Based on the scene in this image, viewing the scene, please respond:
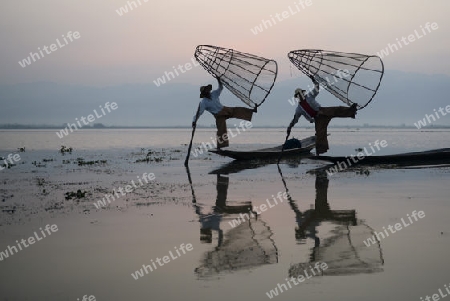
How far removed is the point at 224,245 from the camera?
9.25 m

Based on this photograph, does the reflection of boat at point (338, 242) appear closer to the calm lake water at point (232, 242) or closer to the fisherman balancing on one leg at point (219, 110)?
the calm lake water at point (232, 242)

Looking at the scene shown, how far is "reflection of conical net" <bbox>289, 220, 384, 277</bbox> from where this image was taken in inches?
296

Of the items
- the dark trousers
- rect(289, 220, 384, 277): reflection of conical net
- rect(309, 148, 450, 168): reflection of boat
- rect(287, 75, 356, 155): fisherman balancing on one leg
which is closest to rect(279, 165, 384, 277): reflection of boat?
rect(289, 220, 384, 277): reflection of conical net

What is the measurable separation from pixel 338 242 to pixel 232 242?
183 centimetres

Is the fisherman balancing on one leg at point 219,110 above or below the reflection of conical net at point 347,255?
above

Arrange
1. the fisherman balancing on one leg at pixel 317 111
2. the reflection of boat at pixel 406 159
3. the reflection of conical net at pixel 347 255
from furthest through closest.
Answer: the reflection of boat at pixel 406 159 < the fisherman balancing on one leg at pixel 317 111 < the reflection of conical net at pixel 347 255

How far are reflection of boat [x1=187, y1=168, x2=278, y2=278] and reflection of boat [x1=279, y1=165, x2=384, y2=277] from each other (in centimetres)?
66

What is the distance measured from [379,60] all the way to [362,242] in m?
14.1

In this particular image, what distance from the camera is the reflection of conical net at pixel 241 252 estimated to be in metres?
7.84

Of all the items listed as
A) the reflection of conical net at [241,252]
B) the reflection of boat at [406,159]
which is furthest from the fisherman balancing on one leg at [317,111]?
the reflection of conical net at [241,252]

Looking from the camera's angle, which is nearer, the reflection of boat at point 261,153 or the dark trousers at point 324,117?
the dark trousers at point 324,117

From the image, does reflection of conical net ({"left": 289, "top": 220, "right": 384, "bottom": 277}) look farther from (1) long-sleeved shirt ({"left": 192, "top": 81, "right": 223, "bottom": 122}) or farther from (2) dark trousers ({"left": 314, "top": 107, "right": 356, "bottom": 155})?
(1) long-sleeved shirt ({"left": 192, "top": 81, "right": 223, "bottom": 122})

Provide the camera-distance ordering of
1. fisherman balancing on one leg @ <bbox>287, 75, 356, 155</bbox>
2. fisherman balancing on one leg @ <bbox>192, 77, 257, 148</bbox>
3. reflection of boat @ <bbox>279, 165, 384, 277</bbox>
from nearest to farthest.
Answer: reflection of boat @ <bbox>279, 165, 384, 277</bbox> < fisherman balancing on one leg @ <bbox>287, 75, 356, 155</bbox> < fisherman balancing on one leg @ <bbox>192, 77, 257, 148</bbox>

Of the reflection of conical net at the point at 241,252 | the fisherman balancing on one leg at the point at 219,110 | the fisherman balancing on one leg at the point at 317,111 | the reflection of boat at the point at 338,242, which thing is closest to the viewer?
the reflection of boat at the point at 338,242
